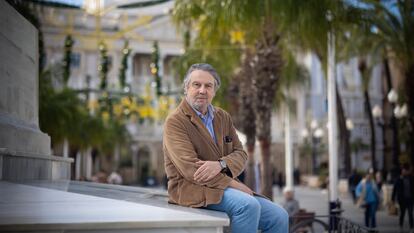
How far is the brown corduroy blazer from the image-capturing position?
345 centimetres

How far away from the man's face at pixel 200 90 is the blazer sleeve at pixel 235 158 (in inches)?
11.5

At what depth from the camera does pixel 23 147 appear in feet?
16.8

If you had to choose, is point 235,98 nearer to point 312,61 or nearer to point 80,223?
point 80,223

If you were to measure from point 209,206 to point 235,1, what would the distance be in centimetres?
838

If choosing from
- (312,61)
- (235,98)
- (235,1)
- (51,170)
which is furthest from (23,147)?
(312,61)

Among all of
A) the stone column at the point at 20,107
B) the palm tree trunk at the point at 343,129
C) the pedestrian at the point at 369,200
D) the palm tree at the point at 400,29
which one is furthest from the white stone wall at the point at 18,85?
the palm tree trunk at the point at 343,129

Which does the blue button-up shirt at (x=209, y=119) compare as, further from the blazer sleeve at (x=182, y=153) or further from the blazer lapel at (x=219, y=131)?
the blazer sleeve at (x=182, y=153)

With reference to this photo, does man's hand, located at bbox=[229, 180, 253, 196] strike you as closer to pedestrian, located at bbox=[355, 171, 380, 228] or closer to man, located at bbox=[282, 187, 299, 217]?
man, located at bbox=[282, 187, 299, 217]

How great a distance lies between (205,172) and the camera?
340cm

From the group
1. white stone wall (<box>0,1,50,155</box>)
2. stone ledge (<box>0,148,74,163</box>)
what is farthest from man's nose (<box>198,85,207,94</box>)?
white stone wall (<box>0,1,50,155</box>)

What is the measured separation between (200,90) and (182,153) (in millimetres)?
467

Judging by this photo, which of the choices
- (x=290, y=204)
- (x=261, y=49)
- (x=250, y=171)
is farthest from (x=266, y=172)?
(x=250, y=171)

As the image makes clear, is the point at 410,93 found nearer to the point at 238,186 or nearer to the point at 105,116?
the point at 238,186

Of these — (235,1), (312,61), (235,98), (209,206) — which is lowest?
(209,206)
